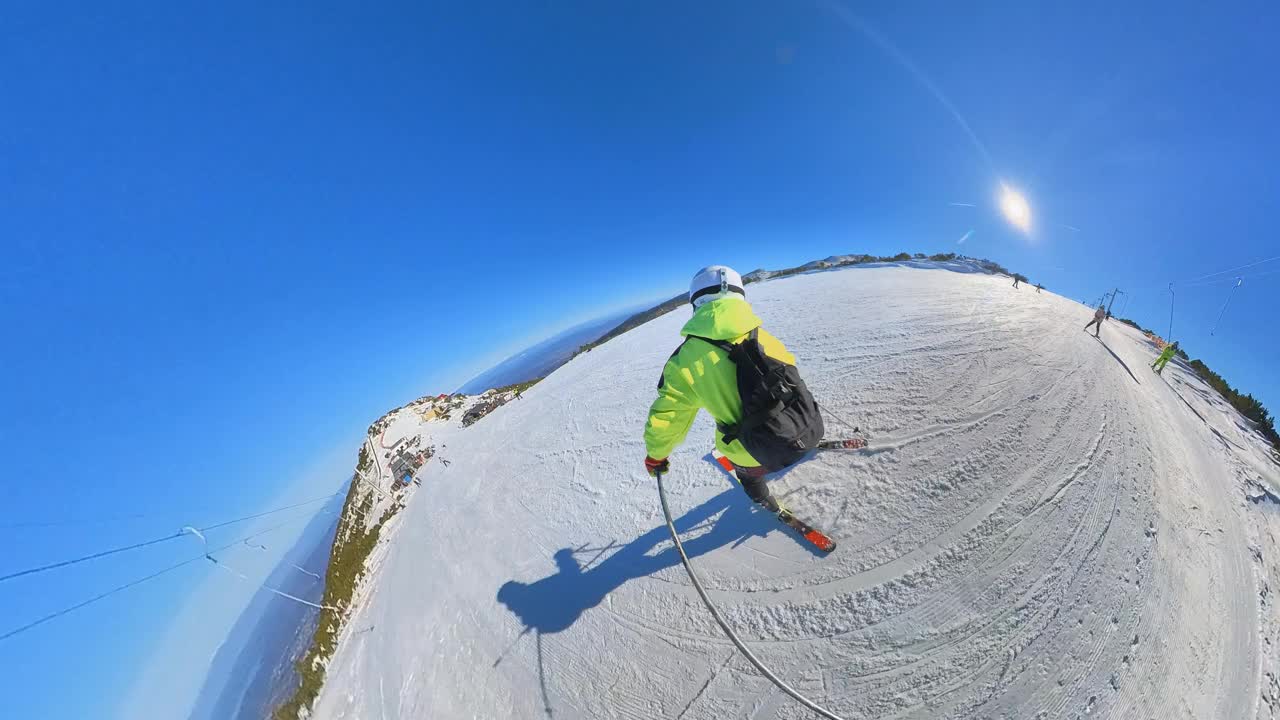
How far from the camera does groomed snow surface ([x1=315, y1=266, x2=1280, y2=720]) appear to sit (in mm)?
2621

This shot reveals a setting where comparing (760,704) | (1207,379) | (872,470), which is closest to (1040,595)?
(872,470)

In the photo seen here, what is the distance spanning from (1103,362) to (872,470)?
15.6 feet

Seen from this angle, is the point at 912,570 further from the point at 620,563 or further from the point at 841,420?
the point at 620,563

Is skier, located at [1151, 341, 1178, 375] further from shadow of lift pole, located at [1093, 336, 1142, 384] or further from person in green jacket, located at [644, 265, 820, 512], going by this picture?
person in green jacket, located at [644, 265, 820, 512]

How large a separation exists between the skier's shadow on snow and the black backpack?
167 centimetres

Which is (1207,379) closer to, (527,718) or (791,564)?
(791,564)

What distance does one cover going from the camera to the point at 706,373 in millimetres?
2582

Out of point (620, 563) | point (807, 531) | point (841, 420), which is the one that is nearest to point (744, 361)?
point (807, 531)

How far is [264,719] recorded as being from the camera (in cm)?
727

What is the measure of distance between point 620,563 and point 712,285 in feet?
11.0

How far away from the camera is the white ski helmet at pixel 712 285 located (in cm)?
293

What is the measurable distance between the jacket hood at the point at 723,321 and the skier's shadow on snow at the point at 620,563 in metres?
2.38

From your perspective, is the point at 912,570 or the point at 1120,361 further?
the point at 1120,361

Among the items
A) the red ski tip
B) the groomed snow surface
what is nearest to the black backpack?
the red ski tip
